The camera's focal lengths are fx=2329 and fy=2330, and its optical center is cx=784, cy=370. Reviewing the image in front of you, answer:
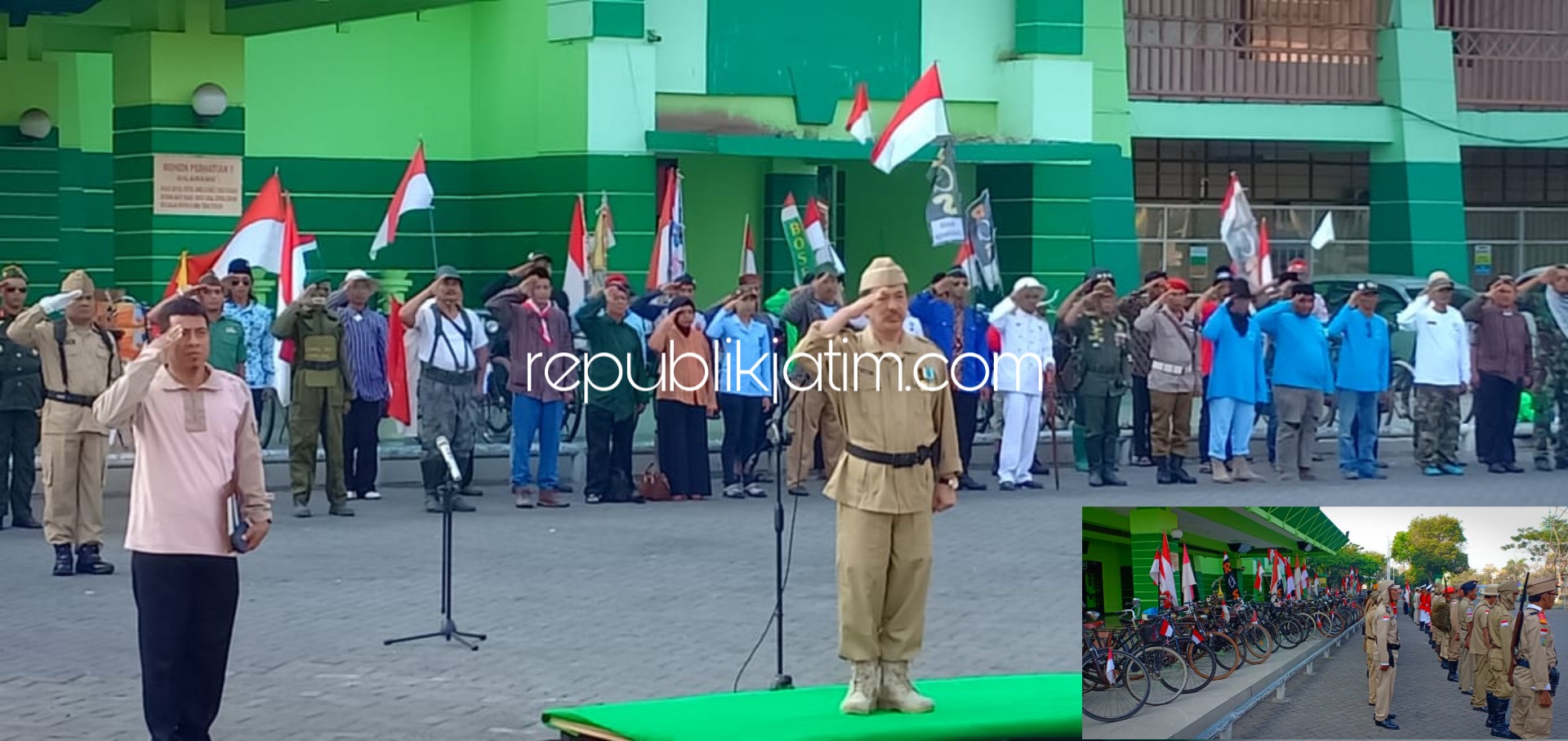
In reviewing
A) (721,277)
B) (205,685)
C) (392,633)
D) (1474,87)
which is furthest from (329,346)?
(1474,87)

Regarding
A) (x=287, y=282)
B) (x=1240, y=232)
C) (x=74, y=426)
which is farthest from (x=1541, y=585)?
(x=1240, y=232)

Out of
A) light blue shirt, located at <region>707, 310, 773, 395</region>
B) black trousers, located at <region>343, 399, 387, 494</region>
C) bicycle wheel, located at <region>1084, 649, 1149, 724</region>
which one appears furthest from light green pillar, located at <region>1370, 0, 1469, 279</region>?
bicycle wheel, located at <region>1084, 649, 1149, 724</region>

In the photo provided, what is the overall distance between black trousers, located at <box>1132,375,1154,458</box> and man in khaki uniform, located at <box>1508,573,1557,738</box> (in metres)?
13.9

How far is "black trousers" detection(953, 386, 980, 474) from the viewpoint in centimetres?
1953

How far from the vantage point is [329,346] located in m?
17.0

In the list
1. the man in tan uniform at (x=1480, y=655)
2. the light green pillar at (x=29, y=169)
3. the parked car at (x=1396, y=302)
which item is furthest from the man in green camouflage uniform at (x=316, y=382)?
the man in tan uniform at (x=1480, y=655)

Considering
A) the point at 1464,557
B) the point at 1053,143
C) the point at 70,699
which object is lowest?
the point at 70,699

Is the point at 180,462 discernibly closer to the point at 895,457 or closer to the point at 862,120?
the point at 895,457

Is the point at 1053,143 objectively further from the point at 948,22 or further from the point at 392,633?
the point at 392,633

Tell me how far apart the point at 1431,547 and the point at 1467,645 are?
1.05 ft

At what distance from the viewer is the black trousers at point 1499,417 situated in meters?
20.1

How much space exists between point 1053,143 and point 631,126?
5068mm

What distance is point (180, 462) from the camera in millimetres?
8828

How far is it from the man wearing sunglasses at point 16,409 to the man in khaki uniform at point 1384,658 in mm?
11058
